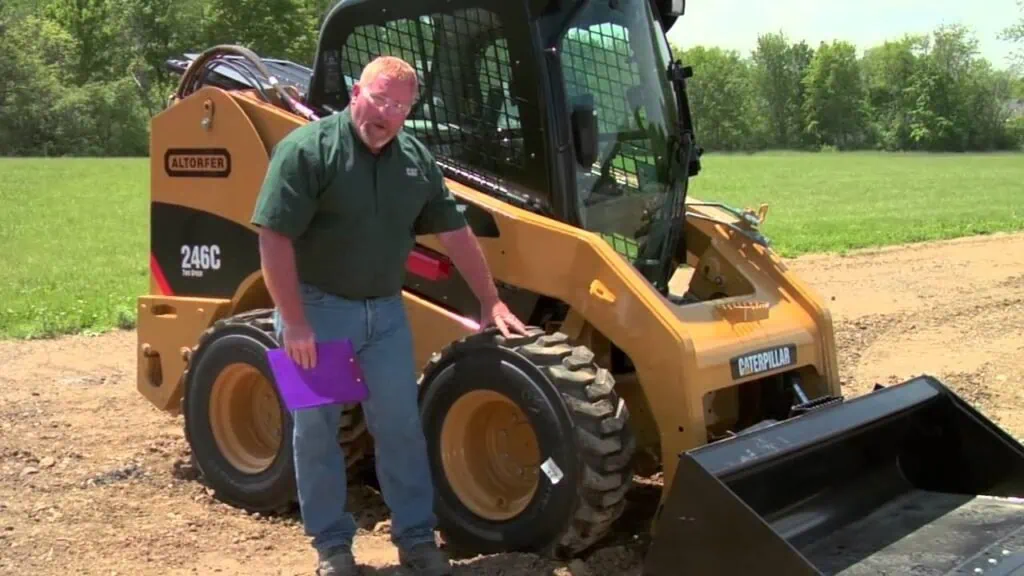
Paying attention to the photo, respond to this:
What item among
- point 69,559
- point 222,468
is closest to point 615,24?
point 222,468

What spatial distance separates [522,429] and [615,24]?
177cm

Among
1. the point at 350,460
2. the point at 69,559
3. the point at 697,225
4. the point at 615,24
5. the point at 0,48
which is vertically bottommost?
the point at 69,559

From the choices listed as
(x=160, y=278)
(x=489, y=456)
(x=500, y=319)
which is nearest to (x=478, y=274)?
(x=500, y=319)

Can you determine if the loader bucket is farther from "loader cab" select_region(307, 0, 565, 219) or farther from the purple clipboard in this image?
"loader cab" select_region(307, 0, 565, 219)

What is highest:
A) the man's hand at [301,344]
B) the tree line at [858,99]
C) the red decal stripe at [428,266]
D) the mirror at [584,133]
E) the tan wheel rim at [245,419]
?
the tree line at [858,99]

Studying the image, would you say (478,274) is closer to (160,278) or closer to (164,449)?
(160,278)

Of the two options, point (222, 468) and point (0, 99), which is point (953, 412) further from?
point (0, 99)

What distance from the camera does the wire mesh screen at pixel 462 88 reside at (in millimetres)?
4609

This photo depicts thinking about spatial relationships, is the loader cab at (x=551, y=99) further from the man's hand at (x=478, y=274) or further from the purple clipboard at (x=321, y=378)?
the purple clipboard at (x=321, y=378)

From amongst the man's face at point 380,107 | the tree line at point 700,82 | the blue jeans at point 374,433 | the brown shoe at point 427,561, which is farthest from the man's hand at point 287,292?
the tree line at point 700,82

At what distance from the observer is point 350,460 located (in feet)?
15.9

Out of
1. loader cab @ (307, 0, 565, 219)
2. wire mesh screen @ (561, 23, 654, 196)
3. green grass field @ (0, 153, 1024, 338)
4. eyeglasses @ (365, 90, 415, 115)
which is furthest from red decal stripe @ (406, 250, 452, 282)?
green grass field @ (0, 153, 1024, 338)

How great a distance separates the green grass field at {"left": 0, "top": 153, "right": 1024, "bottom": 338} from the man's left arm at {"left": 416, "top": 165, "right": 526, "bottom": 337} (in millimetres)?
6413

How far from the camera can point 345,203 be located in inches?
149
